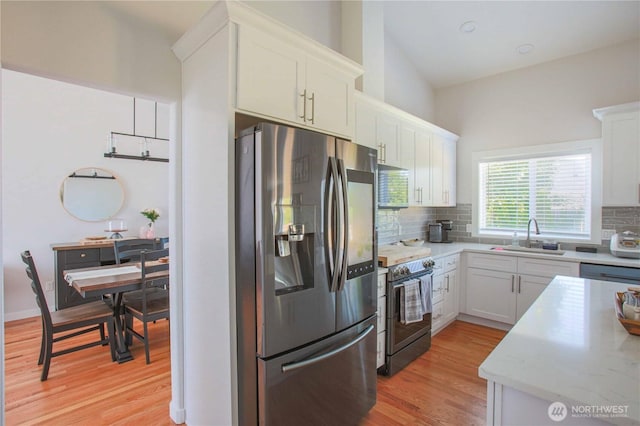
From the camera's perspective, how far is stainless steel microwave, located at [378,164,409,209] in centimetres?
317

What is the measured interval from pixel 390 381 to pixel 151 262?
276cm

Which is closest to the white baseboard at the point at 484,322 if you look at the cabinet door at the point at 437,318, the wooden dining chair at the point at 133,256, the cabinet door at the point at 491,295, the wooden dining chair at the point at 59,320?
the cabinet door at the point at 491,295

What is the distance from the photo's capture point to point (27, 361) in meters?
2.90

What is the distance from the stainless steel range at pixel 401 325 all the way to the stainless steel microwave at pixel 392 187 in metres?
0.68

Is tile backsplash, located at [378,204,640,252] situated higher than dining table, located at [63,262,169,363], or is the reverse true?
tile backsplash, located at [378,204,640,252]

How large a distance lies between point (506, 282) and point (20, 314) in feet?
19.7

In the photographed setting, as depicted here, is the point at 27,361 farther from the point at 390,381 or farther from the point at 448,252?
the point at 448,252

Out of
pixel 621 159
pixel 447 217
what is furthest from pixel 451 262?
pixel 621 159

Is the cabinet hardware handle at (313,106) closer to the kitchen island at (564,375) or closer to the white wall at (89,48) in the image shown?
the white wall at (89,48)

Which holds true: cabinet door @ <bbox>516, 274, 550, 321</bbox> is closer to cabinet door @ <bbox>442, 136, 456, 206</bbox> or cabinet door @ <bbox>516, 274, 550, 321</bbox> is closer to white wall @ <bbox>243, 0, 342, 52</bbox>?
cabinet door @ <bbox>442, 136, 456, 206</bbox>

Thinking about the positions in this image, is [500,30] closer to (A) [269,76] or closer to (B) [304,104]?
(B) [304,104]

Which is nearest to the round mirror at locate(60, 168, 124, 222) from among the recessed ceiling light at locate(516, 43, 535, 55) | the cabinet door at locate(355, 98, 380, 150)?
the cabinet door at locate(355, 98, 380, 150)

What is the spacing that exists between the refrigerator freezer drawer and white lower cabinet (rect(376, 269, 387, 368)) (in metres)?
0.34

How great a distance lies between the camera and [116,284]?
108 inches
